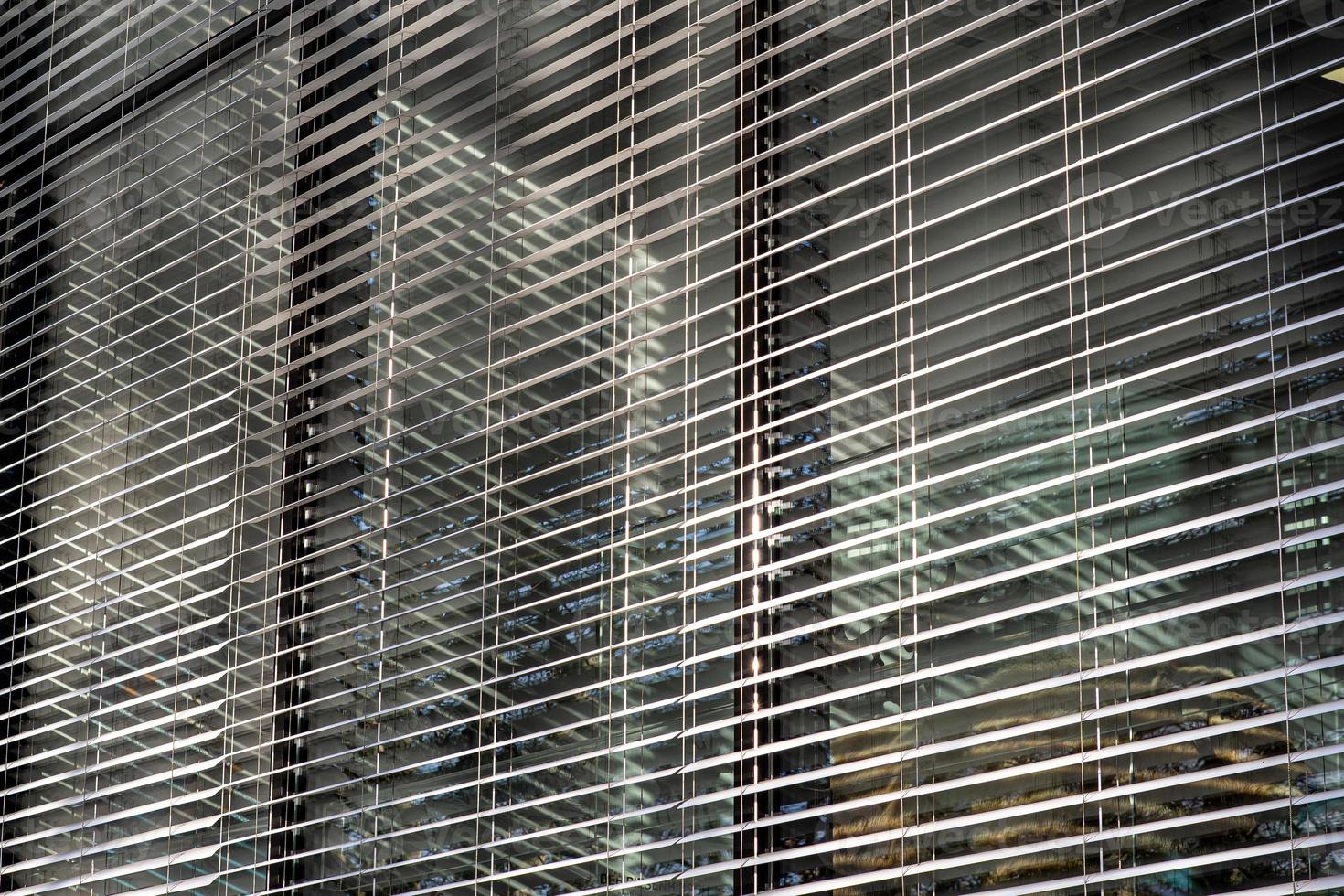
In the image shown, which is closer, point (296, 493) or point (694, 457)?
point (694, 457)

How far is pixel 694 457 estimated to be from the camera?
2.32 m

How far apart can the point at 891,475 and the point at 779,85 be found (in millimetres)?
597

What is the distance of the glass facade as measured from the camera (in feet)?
5.90

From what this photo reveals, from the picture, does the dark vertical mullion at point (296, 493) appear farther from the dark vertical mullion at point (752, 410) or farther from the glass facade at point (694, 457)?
the dark vertical mullion at point (752, 410)

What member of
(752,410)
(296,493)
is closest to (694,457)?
(752,410)

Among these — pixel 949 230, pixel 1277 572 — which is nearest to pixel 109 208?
pixel 949 230

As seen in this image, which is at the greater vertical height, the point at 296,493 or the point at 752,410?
the point at 296,493

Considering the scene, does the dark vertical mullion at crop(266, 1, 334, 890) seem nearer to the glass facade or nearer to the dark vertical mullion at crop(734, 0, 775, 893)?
the glass facade

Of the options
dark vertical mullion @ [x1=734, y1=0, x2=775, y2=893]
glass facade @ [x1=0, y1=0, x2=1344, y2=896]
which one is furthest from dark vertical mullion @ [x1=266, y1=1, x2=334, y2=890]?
dark vertical mullion @ [x1=734, y1=0, x2=775, y2=893]

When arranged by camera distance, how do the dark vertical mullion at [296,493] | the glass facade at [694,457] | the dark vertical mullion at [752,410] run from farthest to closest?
the dark vertical mullion at [296,493] → the dark vertical mullion at [752,410] → the glass facade at [694,457]

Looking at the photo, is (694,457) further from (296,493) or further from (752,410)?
(296,493)

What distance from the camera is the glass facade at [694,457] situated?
1.80 metres

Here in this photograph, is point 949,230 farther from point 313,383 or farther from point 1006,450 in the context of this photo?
point 313,383

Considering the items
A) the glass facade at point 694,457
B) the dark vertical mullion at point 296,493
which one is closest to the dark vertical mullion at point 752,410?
the glass facade at point 694,457
